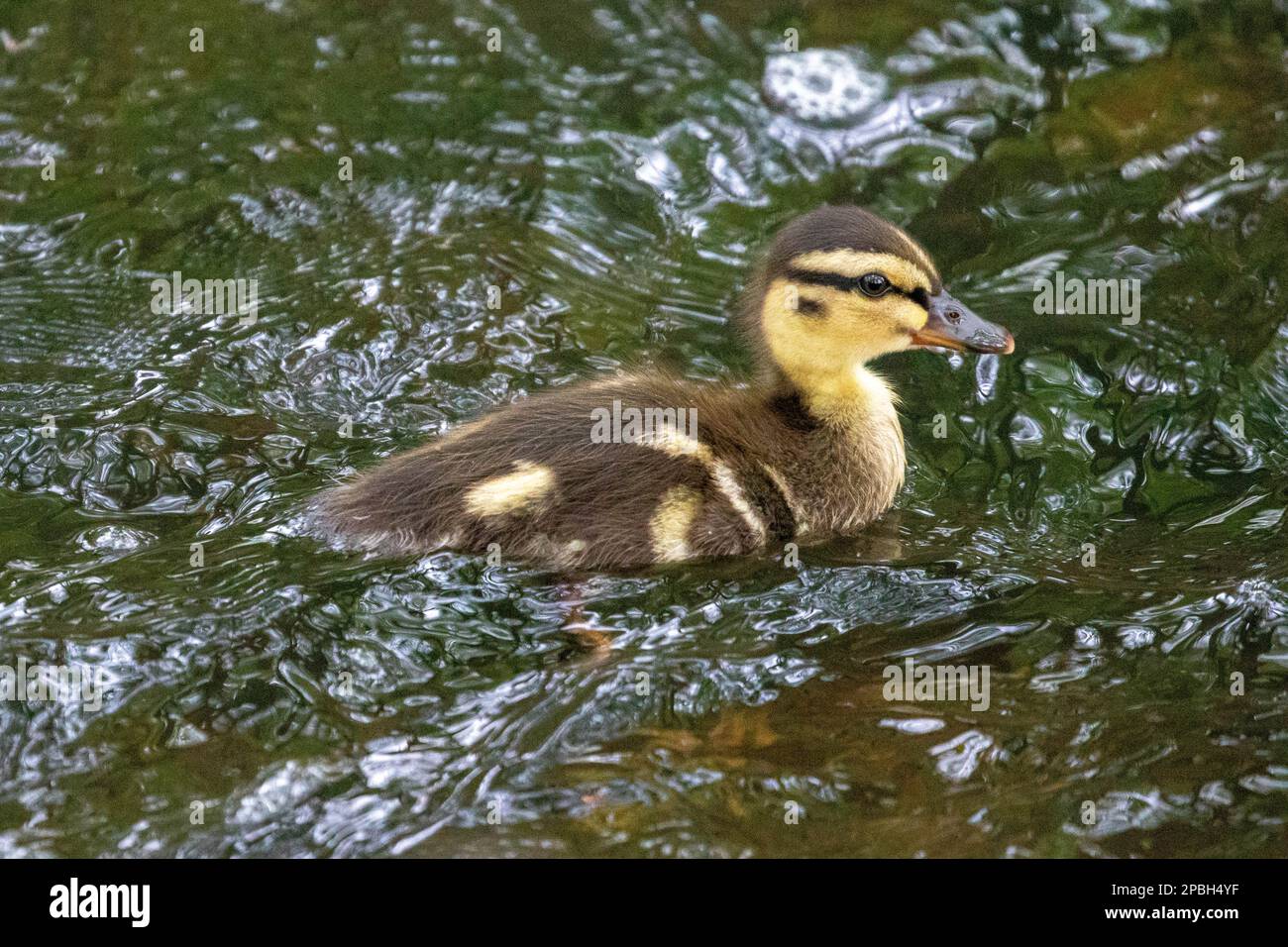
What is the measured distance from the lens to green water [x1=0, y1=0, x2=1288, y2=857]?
3170mm

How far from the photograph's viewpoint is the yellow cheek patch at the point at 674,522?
3.86 meters

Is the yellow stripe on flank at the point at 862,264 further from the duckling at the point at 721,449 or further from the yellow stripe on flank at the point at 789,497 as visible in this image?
the yellow stripe on flank at the point at 789,497

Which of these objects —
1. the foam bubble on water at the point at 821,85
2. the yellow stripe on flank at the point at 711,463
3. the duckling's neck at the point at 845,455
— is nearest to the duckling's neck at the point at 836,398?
the duckling's neck at the point at 845,455

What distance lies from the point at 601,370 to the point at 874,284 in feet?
3.02

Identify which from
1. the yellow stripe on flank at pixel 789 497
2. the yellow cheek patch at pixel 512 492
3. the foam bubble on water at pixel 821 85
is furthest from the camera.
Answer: the foam bubble on water at pixel 821 85

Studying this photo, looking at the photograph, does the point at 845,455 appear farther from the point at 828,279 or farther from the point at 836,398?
the point at 828,279

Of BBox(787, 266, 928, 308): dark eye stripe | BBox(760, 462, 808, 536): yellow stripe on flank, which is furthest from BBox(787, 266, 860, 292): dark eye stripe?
BBox(760, 462, 808, 536): yellow stripe on flank

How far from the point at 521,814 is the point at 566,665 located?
0.48 metres

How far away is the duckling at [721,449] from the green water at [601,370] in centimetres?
10

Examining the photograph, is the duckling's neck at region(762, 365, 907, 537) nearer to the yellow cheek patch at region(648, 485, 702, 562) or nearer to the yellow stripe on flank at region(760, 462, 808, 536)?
the yellow stripe on flank at region(760, 462, 808, 536)

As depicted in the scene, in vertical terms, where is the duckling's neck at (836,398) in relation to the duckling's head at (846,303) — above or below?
below

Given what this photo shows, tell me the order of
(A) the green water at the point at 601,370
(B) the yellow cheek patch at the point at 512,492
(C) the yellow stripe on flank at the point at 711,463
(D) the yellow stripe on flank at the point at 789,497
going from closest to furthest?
(A) the green water at the point at 601,370
(B) the yellow cheek patch at the point at 512,492
(C) the yellow stripe on flank at the point at 711,463
(D) the yellow stripe on flank at the point at 789,497
